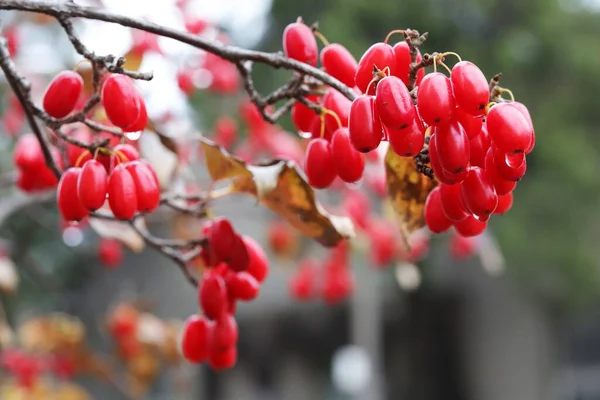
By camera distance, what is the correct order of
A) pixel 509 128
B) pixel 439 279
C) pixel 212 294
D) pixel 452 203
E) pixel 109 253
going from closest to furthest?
pixel 509 128 → pixel 452 203 → pixel 212 294 → pixel 109 253 → pixel 439 279

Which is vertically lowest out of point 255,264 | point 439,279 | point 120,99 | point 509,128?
point 439,279

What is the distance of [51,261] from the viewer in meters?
4.91

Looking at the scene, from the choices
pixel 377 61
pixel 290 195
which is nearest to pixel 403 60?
pixel 377 61

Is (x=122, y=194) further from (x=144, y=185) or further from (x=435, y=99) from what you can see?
(x=435, y=99)

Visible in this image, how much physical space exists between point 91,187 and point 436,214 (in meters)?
0.35

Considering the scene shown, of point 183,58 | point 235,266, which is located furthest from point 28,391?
point 235,266

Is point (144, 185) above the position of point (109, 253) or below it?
above

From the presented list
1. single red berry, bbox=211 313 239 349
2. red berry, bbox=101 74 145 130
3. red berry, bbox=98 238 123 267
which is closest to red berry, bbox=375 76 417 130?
red berry, bbox=101 74 145 130

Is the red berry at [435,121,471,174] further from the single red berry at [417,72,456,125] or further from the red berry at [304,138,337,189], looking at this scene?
the red berry at [304,138,337,189]

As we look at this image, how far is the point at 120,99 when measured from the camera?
74 cm

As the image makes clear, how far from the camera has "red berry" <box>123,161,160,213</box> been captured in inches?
30.5

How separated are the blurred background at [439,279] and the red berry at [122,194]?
236cm

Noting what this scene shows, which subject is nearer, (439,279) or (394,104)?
(394,104)

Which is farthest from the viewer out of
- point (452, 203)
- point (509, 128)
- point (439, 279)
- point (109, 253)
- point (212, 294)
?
point (439, 279)
